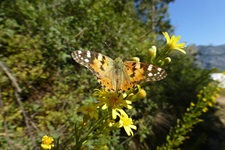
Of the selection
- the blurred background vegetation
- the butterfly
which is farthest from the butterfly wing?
the blurred background vegetation

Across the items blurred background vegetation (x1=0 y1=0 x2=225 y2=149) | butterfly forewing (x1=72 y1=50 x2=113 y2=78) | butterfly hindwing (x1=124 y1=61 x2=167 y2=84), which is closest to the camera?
Answer: butterfly hindwing (x1=124 y1=61 x2=167 y2=84)

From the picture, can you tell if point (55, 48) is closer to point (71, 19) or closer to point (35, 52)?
point (35, 52)

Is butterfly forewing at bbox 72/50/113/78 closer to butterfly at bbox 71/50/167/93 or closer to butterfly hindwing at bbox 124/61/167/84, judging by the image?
butterfly at bbox 71/50/167/93

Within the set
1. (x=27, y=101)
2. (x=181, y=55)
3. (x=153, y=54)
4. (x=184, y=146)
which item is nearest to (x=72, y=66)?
(x=27, y=101)

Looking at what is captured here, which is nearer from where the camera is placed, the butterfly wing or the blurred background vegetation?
the butterfly wing

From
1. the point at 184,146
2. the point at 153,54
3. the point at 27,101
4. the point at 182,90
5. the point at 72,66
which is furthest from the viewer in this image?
the point at 182,90

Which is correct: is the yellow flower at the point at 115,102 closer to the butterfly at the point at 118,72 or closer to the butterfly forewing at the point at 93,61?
the butterfly at the point at 118,72

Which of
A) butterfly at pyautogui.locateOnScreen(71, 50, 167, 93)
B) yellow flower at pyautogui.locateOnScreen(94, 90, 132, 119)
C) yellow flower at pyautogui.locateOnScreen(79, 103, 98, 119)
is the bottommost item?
yellow flower at pyautogui.locateOnScreen(79, 103, 98, 119)

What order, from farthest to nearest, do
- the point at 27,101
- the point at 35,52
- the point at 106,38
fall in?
the point at 106,38 < the point at 35,52 < the point at 27,101
